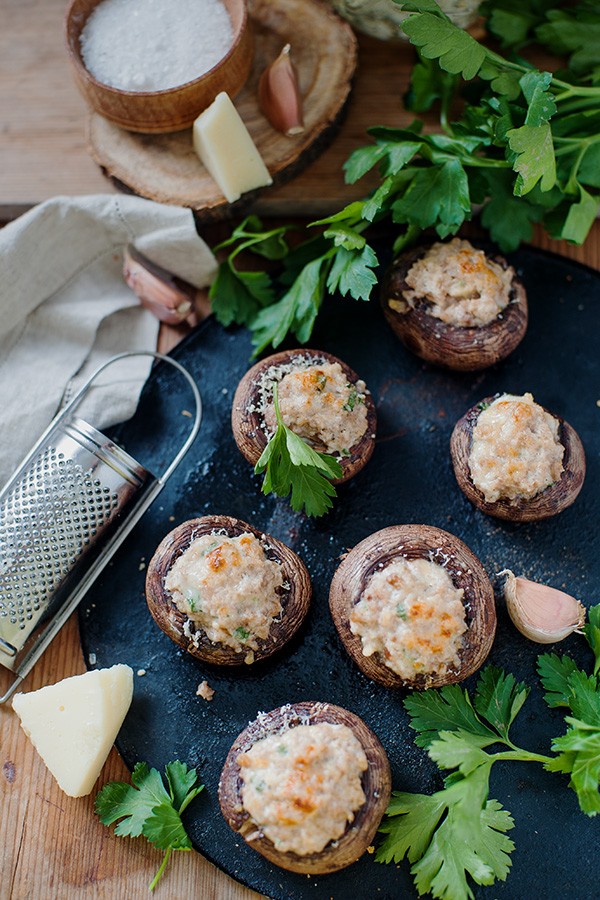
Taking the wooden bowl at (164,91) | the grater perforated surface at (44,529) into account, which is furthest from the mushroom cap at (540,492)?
the wooden bowl at (164,91)

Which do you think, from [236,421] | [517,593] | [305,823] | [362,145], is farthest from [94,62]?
[305,823]

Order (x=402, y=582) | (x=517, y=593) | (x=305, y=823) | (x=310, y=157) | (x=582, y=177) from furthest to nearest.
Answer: (x=310, y=157) < (x=582, y=177) < (x=517, y=593) < (x=402, y=582) < (x=305, y=823)

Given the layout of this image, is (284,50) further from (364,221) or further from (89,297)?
(89,297)

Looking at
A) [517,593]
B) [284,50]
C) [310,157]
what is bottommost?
[517,593]

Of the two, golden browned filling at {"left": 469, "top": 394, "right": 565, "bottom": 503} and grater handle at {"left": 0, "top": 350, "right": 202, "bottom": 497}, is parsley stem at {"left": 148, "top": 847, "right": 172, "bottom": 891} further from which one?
golden browned filling at {"left": 469, "top": 394, "right": 565, "bottom": 503}

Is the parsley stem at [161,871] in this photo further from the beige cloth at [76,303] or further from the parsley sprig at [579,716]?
the beige cloth at [76,303]

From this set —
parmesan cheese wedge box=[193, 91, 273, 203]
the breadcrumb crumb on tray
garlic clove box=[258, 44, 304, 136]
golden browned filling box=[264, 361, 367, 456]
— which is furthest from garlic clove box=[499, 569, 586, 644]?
garlic clove box=[258, 44, 304, 136]

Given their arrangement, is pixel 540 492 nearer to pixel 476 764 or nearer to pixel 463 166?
pixel 476 764
